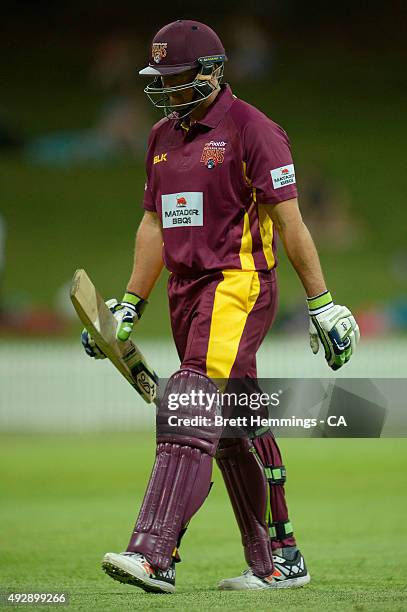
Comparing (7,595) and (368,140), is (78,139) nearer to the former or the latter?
(368,140)

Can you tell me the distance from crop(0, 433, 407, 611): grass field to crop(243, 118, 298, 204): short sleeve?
139 centimetres

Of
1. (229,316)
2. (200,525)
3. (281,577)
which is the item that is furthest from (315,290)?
(200,525)

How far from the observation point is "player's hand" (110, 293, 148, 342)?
454 centimetres

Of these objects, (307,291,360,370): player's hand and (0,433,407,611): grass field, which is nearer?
(0,433,407,611): grass field

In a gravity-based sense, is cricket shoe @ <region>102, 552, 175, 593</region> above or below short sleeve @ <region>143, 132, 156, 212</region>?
below

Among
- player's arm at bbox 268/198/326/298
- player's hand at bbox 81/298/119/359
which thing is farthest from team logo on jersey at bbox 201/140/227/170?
player's hand at bbox 81/298/119/359

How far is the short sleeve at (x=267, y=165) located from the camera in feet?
14.1

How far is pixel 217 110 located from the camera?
14.6 ft

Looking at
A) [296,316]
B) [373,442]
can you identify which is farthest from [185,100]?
[296,316]

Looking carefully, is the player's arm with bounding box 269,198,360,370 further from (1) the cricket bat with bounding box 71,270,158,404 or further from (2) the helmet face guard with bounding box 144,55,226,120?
(1) the cricket bat with bounding box 71,270,158,404

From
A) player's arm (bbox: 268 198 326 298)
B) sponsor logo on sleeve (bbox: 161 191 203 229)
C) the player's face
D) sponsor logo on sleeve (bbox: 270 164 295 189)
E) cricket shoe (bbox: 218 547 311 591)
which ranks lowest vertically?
cricket shoe (bbox: 218 547 311 591)

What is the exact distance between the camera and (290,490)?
8602 mm

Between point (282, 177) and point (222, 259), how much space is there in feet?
1.17

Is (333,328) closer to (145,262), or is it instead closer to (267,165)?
(267,165)
